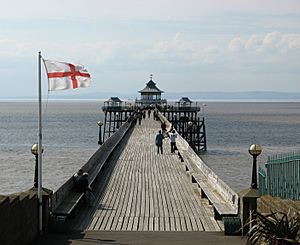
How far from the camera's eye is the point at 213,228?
12.5m

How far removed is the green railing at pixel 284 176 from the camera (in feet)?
34.1

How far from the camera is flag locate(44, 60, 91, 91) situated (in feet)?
38.7

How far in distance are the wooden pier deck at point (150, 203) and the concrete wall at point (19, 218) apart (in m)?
1.59

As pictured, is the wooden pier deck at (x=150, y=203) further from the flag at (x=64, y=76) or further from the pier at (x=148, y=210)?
the flag at (x=64, y=76)

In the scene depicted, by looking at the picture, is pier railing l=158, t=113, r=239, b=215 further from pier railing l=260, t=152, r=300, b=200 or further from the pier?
pier railing l=260, t=152, r=300, b=200

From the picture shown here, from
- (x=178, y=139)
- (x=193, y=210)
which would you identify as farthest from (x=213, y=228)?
(x=178, y=139)

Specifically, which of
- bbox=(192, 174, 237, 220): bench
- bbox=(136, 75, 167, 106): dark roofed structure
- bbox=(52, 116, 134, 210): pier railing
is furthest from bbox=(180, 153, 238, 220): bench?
bbox=(136, 75, 167, 106): dark roofed structure

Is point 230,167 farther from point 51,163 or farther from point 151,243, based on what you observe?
point 151,243

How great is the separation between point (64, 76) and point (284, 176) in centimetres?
465

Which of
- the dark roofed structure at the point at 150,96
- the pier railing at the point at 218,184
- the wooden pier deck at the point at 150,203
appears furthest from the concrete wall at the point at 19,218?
the dark roofed structure at the point at 150,96

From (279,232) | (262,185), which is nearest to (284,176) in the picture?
(262,185)

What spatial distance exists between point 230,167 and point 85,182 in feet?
106

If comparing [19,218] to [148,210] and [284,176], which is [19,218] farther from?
[148,210]

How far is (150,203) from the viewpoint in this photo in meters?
15.4
